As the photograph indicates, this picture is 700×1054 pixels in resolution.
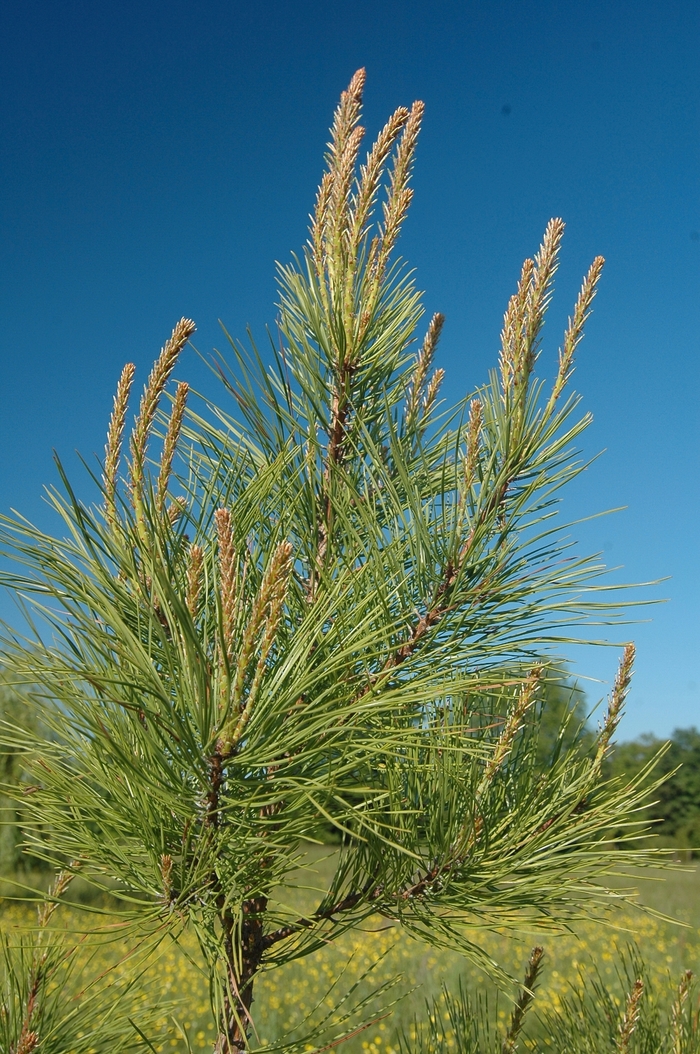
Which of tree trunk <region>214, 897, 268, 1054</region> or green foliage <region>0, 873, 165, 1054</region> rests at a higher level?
tree trunk <region>214, 897, 268, 1054</region>

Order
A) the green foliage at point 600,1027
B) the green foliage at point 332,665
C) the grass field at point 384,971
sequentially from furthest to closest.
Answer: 1. the grass field at point 384,971
2. the green foliage at point 600,1027
3. the green foliage at point 332,665

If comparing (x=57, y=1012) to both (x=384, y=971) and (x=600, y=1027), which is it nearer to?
(x=600, y=1027)

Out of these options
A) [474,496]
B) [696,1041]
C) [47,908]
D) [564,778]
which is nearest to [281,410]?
[474,496]

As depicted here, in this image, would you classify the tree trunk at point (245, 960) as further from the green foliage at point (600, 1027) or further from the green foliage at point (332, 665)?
the green foliage at point (600, 1027)

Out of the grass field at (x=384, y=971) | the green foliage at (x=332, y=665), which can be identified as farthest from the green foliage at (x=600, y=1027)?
the grass field at (x=384, y=971)

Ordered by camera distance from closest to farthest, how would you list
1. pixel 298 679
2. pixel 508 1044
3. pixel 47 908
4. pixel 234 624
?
pixel 234 624 < pixel 298 679 < pixel 47 908 < pixel 508 1044

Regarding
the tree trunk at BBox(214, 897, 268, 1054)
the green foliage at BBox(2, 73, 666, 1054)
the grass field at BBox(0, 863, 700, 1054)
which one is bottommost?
the grass field at BBox(0, 863, 700, 1054)

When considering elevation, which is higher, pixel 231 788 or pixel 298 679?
pixel 298 679

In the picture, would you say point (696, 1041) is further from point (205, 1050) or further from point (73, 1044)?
point (205, 1050)

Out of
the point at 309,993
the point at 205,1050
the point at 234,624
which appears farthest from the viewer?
the point at 309,993

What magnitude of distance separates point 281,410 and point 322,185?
519 millimetres

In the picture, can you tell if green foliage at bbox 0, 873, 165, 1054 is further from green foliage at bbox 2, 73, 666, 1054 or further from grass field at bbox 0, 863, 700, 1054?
grass field at bbox 0, 863, 700, 1054

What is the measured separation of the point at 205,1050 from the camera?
6547mm

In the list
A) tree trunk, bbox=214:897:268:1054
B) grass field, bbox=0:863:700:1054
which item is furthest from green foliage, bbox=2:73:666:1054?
grass field, bbox=0:863:700:1054
